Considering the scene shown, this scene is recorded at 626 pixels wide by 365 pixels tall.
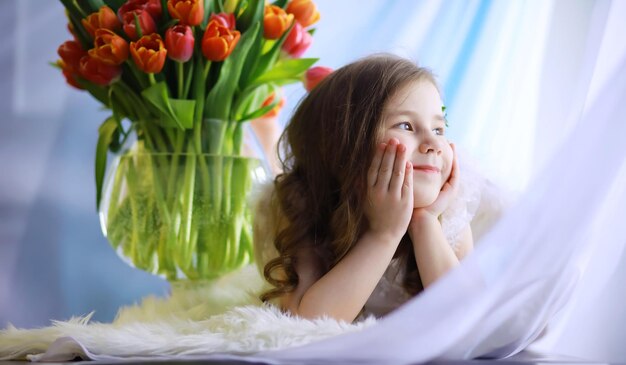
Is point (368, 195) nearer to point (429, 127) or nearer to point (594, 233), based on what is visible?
point (429, 127)

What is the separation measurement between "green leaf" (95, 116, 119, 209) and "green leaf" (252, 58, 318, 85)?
0.93ft

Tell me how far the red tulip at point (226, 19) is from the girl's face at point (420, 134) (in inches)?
13.3

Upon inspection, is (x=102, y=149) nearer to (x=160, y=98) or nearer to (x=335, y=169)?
(x=160, y=98)

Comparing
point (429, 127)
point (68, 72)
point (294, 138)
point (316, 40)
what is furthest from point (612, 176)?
point (316, 40)

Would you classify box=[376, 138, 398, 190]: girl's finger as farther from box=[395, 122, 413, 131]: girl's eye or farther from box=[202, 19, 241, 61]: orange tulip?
box=[202, 19, 241, 61]: orange tulip

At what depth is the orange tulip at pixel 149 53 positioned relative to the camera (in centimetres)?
117

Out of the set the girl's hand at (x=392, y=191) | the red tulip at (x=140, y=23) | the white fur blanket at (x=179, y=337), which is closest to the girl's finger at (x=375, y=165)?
the girl's hand at (x=392, y=191)

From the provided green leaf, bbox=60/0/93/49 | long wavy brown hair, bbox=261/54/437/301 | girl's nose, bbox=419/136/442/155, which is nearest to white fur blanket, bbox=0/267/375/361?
long wavy brown hair, bbox=261/54/437/301

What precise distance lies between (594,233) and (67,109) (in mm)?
1418

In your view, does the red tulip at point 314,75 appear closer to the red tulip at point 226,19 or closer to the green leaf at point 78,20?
the red tulip at point 226,19

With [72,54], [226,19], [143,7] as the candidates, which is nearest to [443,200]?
[226,19]

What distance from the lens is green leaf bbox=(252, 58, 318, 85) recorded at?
4.37ft

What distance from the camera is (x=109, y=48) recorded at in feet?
3.93

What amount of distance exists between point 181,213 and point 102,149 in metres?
0.21
